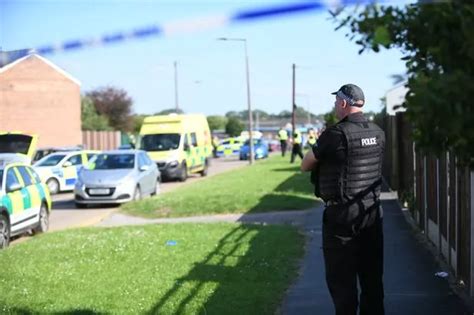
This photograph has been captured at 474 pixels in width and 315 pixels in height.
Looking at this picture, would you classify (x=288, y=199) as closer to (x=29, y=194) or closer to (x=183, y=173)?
(x=29, y=194)

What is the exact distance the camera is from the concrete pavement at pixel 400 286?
5.71m

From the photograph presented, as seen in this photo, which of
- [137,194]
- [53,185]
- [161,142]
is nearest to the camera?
[137,194]

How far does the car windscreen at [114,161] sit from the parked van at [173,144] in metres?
6.52

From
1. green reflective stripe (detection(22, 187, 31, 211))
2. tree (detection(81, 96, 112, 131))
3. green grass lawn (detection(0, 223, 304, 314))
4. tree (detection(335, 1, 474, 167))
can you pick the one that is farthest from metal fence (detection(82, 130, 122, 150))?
tree (detection(335, 1, 474, 167))

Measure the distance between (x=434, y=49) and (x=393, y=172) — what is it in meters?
12.6

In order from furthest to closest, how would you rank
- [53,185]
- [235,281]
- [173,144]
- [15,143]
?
[173,144] → [53,185] → [15,143] → [235,281]

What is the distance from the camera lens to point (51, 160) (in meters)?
22.1

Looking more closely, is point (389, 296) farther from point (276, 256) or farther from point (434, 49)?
point (434, 49)

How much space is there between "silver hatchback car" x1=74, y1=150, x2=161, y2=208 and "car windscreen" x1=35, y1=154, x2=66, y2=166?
3875mm

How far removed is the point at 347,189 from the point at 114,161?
14210mm

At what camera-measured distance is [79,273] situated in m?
7.40

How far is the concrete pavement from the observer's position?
5.71m

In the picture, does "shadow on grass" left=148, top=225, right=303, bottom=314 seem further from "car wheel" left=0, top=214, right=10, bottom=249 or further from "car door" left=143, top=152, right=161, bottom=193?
"car door" left=143, top=152, right=161, bottom=193

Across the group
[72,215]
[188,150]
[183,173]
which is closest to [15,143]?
[72,215]
